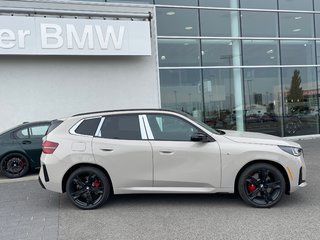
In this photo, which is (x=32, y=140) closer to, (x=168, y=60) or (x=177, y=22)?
(x=168, y=60)

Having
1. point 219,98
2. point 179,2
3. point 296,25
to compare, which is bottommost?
point 219,98

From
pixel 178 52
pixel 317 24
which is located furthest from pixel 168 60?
Result: pixel 317 24

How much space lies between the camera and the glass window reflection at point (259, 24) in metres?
14.0

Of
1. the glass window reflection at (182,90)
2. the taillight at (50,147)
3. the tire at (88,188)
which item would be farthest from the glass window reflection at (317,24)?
the taillight at (50,147)

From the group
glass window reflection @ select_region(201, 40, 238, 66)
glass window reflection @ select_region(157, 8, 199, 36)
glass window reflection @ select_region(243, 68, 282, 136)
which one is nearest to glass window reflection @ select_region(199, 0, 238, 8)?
glass window reflection @ select_region(157, 8, 199, 36)

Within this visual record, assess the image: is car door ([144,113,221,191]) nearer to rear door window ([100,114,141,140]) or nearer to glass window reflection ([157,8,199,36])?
rear door window ([100,114,141,140])

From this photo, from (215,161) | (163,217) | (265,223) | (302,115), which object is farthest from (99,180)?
(302,115)

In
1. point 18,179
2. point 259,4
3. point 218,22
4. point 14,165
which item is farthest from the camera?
point 259,4

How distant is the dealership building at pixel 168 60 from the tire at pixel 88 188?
6.57 metres

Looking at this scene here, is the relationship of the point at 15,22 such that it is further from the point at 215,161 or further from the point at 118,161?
the point at 215,161

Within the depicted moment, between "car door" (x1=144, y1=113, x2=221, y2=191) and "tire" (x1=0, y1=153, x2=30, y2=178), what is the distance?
462cm

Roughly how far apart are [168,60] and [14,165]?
7.01 m

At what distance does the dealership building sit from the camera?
11117 mm

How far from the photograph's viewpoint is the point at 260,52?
14.1 m
